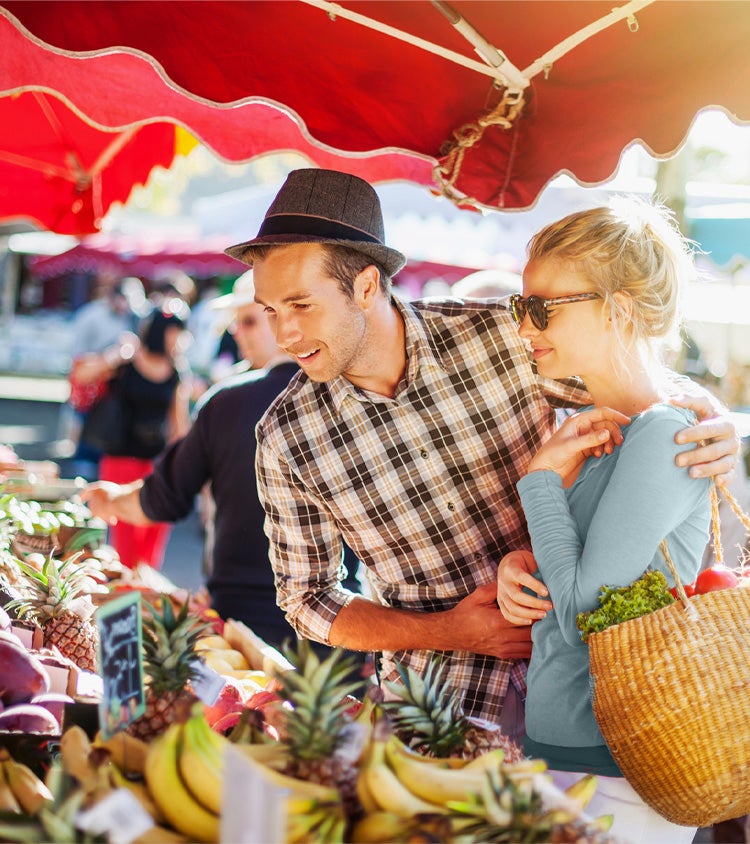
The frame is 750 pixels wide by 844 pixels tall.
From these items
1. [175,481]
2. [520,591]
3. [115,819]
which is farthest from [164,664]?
[175,481]

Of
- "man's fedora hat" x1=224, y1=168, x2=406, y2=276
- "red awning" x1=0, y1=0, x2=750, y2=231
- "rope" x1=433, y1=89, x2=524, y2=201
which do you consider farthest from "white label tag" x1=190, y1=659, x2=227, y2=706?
"rope" x1=433, y1=89, x2=524, y2=201

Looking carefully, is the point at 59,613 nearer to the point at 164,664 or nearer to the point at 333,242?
the point at 164,664

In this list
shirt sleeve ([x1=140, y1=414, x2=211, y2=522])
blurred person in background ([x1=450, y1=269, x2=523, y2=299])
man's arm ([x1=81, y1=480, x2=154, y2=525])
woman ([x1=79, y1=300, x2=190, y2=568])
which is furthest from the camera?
woman ([x1=79, y1=300, x2=190, y2=568])

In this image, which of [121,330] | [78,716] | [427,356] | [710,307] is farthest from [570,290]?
[121,330]

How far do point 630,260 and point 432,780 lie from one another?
4.58 ft

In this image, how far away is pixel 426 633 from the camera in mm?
2637

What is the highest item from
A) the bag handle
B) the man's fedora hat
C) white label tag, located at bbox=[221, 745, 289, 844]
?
the man's fedora hat

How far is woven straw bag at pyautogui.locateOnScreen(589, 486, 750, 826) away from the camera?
1.81 meters

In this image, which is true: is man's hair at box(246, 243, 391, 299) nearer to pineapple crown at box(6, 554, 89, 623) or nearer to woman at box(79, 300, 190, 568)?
pineapple crown at box(6, 554, 89, 623)

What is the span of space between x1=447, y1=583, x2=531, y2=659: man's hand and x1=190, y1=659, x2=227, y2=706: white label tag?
891mm

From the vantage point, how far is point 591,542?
202 cm

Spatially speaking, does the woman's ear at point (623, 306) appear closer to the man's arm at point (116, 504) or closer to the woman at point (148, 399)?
the man's arm at point (116, 504)

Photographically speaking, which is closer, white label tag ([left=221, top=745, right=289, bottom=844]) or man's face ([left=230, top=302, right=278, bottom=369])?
white label tag ([left=221, top=745, right=289, bottom=844])

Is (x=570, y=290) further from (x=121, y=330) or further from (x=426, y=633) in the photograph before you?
(x=121, y=330)
